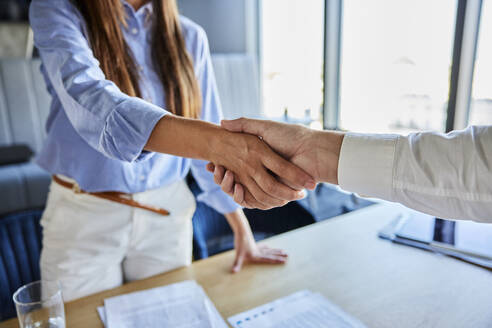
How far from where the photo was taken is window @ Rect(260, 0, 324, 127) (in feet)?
10.7

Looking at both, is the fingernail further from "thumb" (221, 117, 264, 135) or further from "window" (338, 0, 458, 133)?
"window" (338, 0, 458, 133)

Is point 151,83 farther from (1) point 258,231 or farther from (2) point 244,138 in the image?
(1) point 258,231

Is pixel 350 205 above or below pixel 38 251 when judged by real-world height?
below

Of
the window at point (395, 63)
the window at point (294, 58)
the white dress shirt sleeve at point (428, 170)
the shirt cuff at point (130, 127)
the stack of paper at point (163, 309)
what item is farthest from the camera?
the window at point (294, 58)

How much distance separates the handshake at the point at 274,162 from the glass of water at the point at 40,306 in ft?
1.28

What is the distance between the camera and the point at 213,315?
32.8 inches

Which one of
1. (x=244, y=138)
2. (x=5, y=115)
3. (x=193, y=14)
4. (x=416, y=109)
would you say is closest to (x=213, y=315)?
(x=244, y=138)

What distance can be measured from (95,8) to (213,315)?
77 cm

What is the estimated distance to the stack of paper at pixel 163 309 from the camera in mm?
802

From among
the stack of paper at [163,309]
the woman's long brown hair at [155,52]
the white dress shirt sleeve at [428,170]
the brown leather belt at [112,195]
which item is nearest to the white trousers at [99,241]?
the brown leather belt at [112,195]

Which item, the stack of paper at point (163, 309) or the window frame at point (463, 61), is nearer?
the stack of paper at point (163, 309)

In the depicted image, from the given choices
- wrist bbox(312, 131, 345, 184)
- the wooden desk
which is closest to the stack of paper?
the wooden desk

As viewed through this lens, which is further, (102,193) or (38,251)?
(38,251)

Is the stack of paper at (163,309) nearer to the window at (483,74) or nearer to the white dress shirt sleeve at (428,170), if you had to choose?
the white dress shirt sleeve at (428,170)
